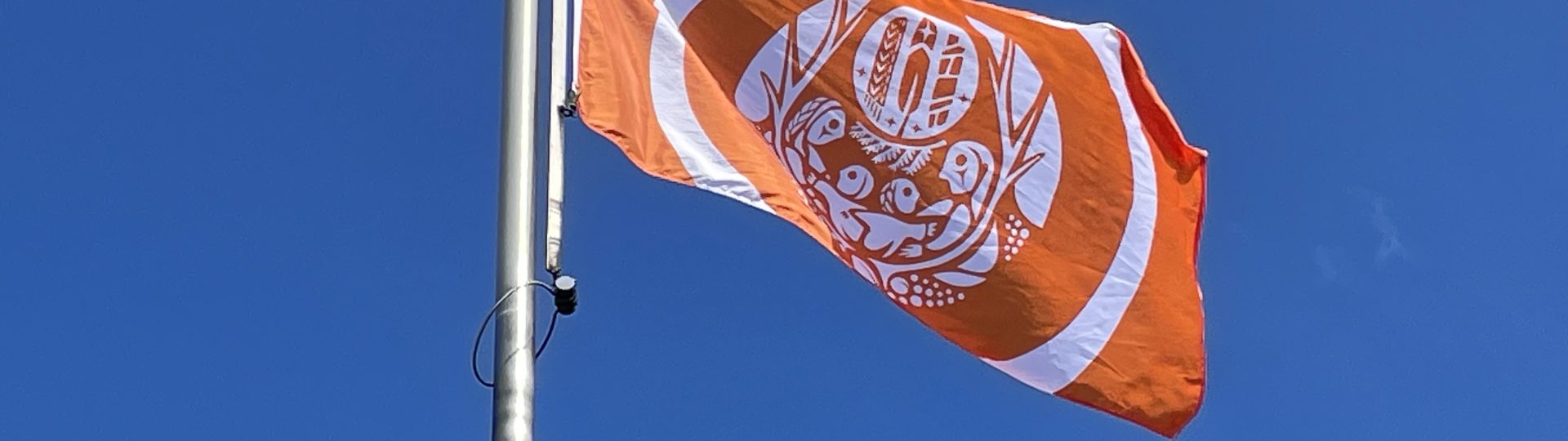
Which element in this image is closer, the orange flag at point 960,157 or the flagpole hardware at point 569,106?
the flagpole hardware at point 569,106

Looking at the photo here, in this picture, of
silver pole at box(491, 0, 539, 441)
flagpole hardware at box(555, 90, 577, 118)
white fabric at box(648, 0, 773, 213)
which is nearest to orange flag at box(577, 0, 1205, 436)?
white fabric at box(648, 0, 773, 213)

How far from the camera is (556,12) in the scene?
1072 cm

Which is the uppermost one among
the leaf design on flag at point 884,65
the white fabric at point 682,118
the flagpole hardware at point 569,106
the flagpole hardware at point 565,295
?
the leaf design on flag at point 884,65

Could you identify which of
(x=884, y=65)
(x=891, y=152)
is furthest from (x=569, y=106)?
(x=884, y=65)

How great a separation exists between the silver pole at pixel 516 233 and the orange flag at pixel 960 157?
0.60 m

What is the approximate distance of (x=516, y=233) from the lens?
9.38 meters

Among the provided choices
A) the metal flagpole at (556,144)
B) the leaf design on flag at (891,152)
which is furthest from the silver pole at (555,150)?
the leaf design on flag at (891,152)

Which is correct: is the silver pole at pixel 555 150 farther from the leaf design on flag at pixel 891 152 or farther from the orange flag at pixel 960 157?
the leaf design on flag at pixel 891 152

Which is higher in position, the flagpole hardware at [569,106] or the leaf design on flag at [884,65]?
the leaf design on flag at [884,65]

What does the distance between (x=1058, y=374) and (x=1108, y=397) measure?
11.6 inches

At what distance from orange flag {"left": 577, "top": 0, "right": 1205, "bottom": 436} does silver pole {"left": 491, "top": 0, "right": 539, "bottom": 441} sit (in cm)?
60

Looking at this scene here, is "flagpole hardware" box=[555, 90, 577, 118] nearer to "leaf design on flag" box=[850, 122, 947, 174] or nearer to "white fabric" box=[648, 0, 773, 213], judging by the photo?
"white fabric" box=[648, 0, 773, 213]

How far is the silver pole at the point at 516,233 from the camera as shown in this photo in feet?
29.1

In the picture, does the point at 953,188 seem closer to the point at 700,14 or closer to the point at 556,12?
the point at 700,14
